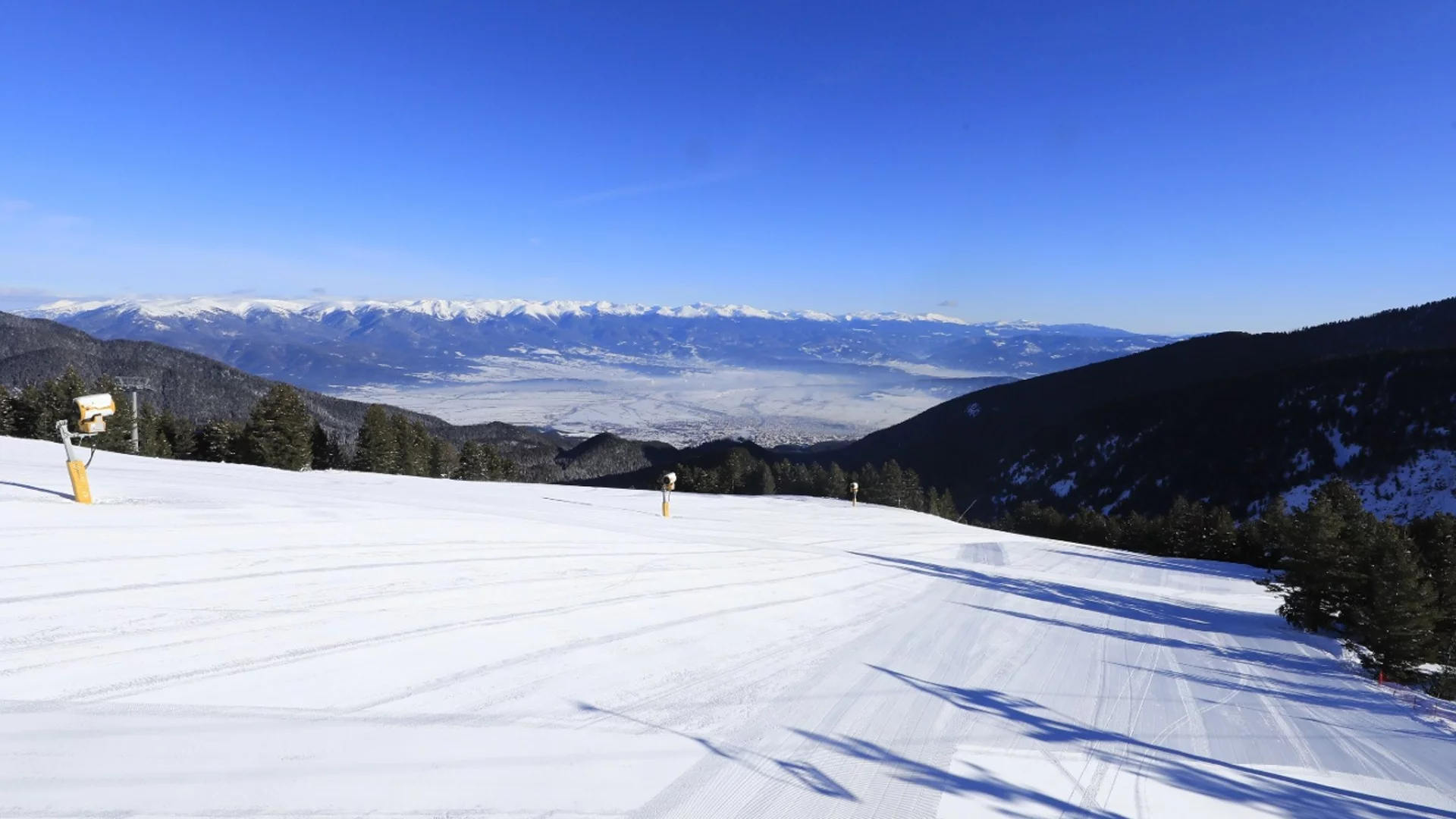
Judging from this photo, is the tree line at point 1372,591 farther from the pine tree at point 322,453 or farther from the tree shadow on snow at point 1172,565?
the pine tree at point 322,453

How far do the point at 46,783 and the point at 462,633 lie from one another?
3129 millimetres

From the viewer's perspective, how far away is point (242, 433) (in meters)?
38.4

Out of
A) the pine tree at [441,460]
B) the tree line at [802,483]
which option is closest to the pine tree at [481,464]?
the pine tree at [441,460]

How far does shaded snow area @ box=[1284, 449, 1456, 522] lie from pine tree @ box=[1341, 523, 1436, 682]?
7634cm

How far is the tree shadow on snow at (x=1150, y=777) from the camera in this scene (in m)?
4.98

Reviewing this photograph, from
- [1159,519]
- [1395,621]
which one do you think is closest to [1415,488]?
[1159,519]

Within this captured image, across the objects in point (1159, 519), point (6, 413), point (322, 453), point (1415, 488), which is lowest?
point (1159, 519)

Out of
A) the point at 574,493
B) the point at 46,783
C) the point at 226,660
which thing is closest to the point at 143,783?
the point at 46,783

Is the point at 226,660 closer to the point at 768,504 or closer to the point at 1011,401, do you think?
the point at 768,504

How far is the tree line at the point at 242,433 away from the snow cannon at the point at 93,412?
28070mm

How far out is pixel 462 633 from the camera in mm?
6570

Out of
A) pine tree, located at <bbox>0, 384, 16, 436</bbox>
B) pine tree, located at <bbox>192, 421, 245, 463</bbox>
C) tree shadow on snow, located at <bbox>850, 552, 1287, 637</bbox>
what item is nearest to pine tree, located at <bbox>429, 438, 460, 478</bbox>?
pine tree, located at <bbox>192, 421, 245, 463</bbox>

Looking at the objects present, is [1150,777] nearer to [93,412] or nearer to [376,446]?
[93,412]

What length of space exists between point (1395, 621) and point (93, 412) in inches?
820
